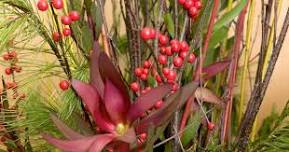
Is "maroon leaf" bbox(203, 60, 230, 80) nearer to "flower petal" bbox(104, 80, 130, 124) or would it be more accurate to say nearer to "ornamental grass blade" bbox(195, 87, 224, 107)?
"ornamental grass blade" bbox(195, 87, 224, 107)

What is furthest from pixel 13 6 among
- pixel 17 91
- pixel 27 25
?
pixel 17 91

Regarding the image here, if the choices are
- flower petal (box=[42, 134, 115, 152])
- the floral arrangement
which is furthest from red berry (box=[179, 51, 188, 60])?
flower petal (box=[42, 134, 115, 152])

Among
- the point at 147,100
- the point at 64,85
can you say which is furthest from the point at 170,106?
the point at 64,85

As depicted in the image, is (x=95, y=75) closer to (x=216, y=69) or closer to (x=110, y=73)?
(x=110, y=73)

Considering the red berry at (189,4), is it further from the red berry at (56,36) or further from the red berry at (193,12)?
the red berry at (56,36)

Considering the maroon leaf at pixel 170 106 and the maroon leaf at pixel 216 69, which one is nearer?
the maroon leaf at pixel 170 106

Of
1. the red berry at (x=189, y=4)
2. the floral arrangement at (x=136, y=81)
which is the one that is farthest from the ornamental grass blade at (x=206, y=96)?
the red berry at (x=189, y=4)

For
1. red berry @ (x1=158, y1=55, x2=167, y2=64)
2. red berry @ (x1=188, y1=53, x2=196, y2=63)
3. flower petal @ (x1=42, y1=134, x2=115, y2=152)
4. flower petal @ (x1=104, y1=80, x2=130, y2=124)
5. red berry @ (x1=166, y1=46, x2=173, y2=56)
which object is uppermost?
red berry @ (x1=166, y1=46, x2=173, y2=56)
